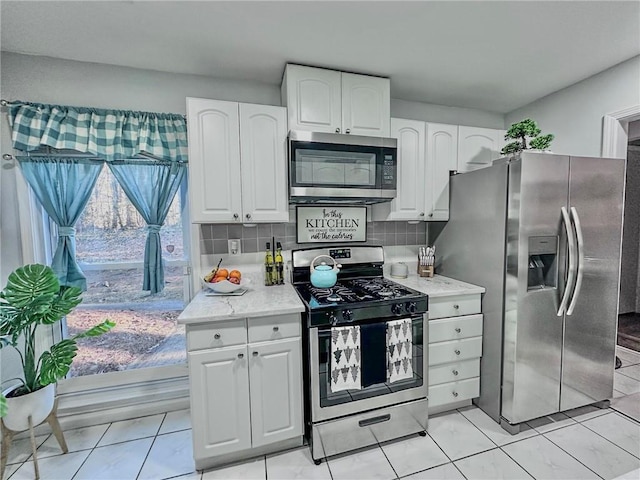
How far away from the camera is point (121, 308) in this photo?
2217 mm

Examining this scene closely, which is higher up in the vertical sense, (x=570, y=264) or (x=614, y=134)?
(x=614, y=134)

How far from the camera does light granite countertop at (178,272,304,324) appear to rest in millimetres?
1546

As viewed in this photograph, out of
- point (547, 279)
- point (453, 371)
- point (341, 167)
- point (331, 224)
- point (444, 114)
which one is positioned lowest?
point (453, 371)

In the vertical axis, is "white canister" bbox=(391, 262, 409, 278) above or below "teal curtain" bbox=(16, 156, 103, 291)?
below

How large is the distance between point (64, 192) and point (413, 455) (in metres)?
2.86

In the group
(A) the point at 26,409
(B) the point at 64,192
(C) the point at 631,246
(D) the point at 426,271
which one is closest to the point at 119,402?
(A) the point at 26,409

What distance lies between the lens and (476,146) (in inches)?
96.7

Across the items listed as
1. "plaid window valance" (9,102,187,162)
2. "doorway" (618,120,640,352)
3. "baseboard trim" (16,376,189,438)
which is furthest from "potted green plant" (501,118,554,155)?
"doorway" (618,120,640,352)

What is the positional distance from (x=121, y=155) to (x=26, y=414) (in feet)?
5.37

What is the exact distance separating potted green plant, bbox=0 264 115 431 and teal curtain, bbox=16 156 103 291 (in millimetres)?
412

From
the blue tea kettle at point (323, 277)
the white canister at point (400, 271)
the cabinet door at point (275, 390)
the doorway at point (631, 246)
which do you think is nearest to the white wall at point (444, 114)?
the white canister at point (400, 271)

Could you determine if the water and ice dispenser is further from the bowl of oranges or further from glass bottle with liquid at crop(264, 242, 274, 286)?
the bowl of oranges

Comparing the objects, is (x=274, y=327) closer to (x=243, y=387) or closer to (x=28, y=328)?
(x=243, y=387)

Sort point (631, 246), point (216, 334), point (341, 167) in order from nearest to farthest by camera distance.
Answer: point (216, 334) < point (341, 167) < point (631, 246)
